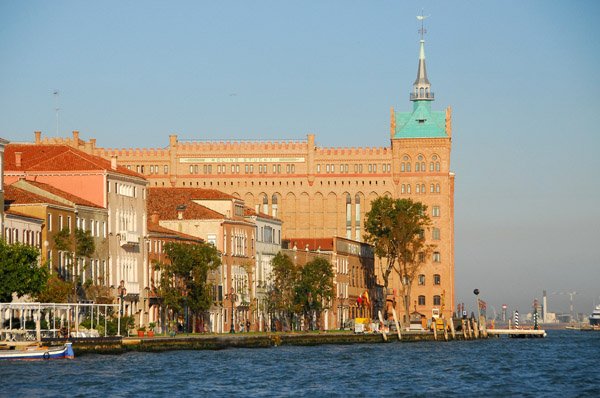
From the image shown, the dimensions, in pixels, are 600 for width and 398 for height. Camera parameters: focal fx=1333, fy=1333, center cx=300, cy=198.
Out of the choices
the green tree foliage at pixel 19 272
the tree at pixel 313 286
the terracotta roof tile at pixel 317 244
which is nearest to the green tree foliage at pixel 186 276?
the tree at pixel 313 286

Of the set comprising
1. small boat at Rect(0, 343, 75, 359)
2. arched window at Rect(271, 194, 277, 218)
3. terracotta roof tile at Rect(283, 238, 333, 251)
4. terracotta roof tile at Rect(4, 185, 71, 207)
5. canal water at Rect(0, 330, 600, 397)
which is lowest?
canal water at Rect(0, 330, 600, 397)

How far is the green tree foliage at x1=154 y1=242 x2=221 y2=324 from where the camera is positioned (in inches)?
3880

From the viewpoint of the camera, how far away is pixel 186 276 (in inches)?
3942

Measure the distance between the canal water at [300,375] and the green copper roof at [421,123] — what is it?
3012 inches

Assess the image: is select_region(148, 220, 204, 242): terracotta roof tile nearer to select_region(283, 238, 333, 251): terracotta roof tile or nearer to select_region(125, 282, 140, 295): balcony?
select_region(125, 282, 140, 295): balcony

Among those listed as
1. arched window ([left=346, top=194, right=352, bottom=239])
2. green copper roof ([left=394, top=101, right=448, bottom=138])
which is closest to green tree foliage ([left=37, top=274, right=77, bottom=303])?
arched window ([left=346, top=194, right=352, bottom=239])

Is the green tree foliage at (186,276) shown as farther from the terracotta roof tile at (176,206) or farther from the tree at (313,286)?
the tree at (313,286)

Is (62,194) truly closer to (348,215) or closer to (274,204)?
(274,204)

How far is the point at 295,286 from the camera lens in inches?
4665

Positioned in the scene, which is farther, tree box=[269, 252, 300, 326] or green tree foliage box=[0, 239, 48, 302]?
tree box=[269, 252, 300, 326]

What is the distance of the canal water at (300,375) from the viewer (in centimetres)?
6116

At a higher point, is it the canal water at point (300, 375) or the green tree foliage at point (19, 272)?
the green tree foliage at point (19, 272)

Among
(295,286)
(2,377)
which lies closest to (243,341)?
(295,286)

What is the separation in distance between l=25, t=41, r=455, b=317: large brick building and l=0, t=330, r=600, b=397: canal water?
235 feet
